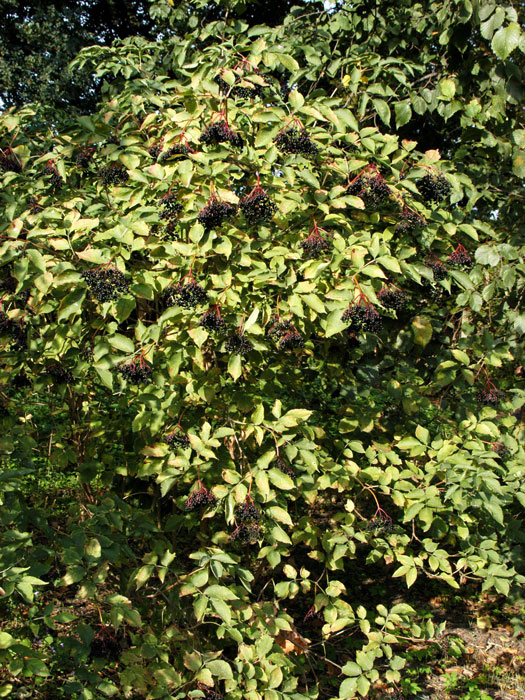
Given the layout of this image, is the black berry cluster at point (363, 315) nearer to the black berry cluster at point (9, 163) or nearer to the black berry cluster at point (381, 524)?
the black berry cluster at point (381, 524)

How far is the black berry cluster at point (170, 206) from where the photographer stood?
2.36m

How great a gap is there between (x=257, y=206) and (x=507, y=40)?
4.56ft

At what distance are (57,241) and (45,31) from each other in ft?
26.8

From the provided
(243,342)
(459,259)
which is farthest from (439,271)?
(243,342)

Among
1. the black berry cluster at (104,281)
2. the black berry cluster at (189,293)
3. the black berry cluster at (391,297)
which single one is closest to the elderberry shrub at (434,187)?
the black berry cluster at (391,297)

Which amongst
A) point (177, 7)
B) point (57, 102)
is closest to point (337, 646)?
point (177, 7)

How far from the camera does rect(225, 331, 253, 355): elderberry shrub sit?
228cm

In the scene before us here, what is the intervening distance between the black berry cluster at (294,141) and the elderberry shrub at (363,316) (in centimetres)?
66

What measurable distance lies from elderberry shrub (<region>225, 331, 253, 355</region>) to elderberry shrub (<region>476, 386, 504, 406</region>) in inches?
57.6

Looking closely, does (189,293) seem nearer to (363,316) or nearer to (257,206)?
(257,206)

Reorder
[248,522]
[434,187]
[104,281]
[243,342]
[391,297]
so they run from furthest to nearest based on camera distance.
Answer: [434,187]
[391,297]
[248,522]
[243,342]
[104,281]

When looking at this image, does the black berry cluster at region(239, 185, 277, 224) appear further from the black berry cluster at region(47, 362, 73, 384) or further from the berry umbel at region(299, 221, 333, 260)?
the black berry cluster at region(47, 362, 73, 384)

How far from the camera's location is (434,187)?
105 inches

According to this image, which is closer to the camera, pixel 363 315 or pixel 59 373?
pixel 363 315
